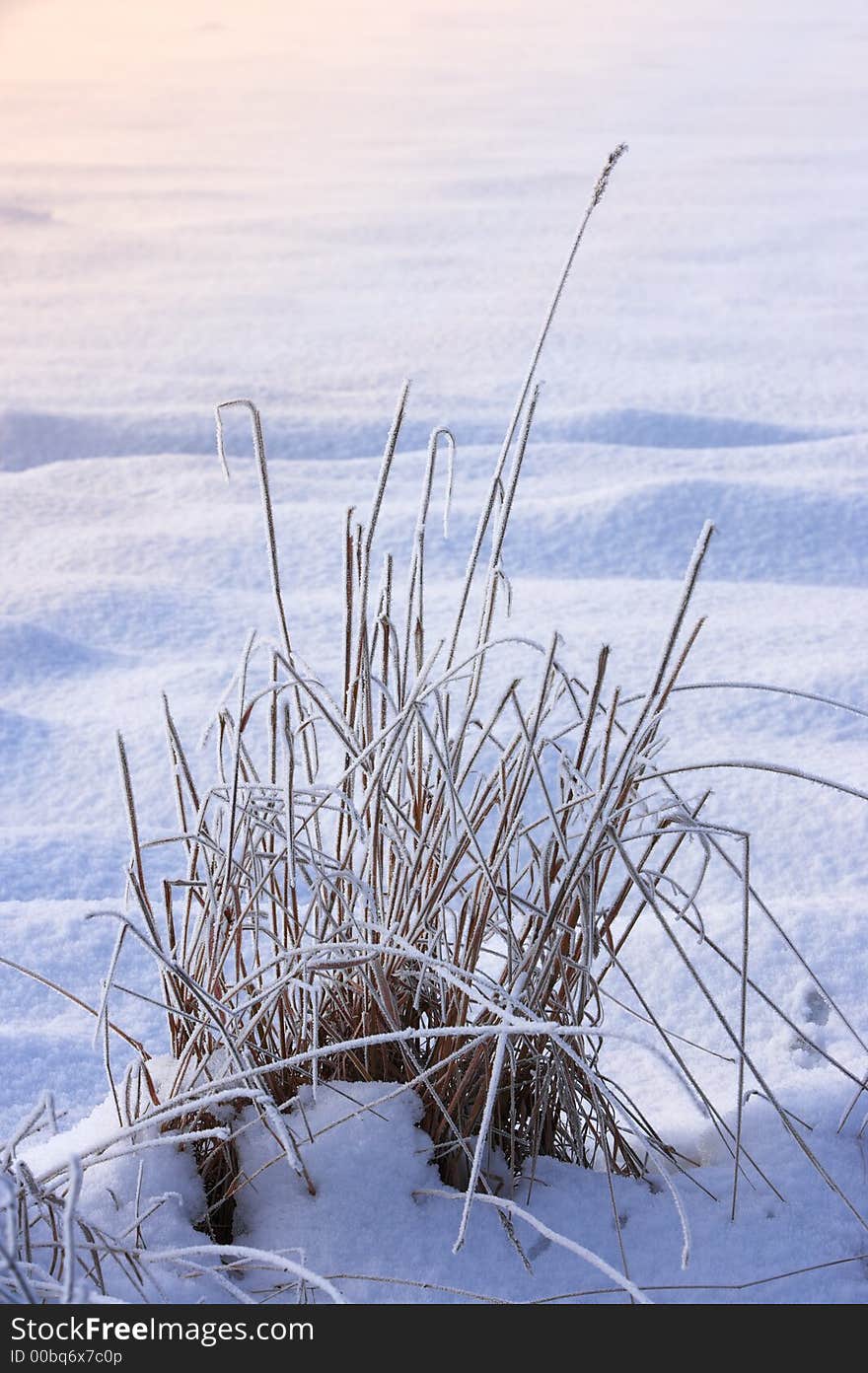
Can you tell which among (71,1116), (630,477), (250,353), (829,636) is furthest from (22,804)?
(250,353)

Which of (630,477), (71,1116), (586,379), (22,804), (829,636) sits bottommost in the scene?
(71,1116)

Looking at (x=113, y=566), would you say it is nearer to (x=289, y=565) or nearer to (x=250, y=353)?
(x=289, y=565)

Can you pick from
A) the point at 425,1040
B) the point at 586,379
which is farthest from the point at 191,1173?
the point at 586,379

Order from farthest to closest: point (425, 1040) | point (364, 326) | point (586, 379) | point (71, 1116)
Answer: point (364, 326)
point (586, 379)
point (71, 1116)
point (425, 1040)

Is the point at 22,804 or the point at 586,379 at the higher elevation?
the point at 586,379

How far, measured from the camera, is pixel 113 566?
2172 mm

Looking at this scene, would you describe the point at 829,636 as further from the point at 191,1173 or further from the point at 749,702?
the point at 191,1173

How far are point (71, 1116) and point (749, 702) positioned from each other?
1021 millimetres

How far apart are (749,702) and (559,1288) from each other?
1116 millimetres

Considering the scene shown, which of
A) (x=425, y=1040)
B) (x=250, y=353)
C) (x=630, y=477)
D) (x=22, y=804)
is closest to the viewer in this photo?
(x=425, y=1040)

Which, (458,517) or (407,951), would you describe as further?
(458,517)

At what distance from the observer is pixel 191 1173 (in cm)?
70

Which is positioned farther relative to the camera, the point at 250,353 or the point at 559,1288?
the point at 250,353
